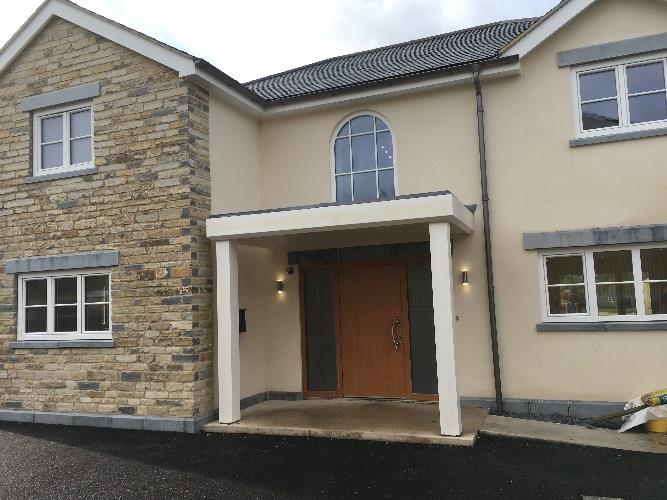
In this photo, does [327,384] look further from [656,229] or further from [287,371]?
[656,229]

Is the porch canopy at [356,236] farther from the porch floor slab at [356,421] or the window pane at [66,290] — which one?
the window pane at [66,290]

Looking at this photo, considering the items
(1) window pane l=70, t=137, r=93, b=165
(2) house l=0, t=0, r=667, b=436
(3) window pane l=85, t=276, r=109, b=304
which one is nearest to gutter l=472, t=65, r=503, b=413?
(2) house l=0, t=0, r=667, b=436

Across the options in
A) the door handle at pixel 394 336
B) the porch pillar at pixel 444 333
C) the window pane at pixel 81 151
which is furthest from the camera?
the door handle at pixel 394 336

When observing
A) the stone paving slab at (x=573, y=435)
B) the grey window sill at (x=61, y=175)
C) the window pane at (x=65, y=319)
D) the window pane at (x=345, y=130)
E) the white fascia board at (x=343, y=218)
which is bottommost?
the stone paving slab at (x=573, y=435)

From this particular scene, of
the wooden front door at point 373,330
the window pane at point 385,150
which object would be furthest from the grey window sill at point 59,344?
the window pane at point 385,150

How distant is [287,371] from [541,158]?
18.6ft

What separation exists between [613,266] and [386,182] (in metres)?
3.85

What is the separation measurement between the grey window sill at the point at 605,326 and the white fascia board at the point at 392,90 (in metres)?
4.04

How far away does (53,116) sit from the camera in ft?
31.9

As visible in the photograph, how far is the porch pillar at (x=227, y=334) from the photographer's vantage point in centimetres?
824

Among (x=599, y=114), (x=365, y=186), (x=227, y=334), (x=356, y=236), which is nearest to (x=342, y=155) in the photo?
(x=365, y=186)

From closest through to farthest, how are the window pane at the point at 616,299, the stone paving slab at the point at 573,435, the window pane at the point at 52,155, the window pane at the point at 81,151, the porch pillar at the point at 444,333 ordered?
the stone paving slab at the point at 573,435
the porch pillar at the point at 444,333
the window pane at the point at 616,299
the window pane at the point at 81,151
the window pane at the point at 52,155

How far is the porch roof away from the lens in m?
7.27

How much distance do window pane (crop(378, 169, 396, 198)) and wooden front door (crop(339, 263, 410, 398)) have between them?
1.26m
